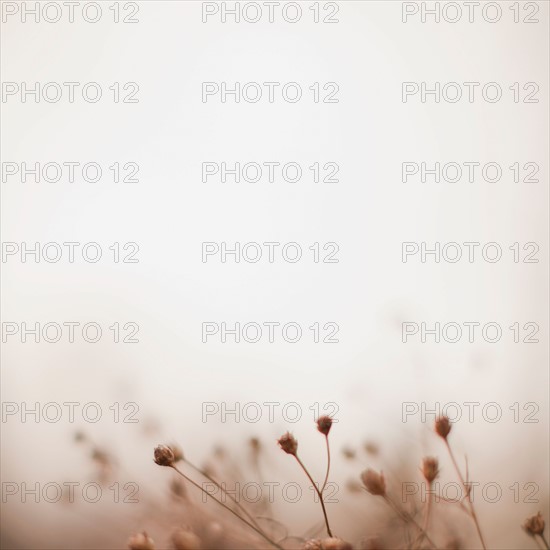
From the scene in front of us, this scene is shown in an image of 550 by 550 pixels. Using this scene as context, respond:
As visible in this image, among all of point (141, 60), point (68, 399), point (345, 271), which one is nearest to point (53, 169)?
point (141, 60)

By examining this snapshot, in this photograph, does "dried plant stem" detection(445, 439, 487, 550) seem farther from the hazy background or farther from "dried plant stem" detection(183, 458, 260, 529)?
"dried plant stem" detection(183, 458, 260, 529)

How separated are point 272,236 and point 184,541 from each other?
542 mm

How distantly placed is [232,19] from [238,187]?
0.31 metres

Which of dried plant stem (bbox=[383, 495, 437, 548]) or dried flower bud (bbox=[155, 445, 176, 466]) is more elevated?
dried flower bud (bbox=[155, 445, 176, 466])

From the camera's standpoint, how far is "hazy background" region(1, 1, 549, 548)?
0.98 metres

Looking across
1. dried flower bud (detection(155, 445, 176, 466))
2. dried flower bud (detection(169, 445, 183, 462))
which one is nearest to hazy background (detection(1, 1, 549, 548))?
dried flower bud (detection(169, 445, 183, 462))

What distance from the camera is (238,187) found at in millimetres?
998

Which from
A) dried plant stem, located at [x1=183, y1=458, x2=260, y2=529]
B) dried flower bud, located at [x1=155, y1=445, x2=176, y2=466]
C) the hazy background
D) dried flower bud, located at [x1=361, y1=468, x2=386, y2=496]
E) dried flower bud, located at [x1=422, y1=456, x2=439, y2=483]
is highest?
the hazy background

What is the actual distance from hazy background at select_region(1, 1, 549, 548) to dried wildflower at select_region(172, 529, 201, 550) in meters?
0.10

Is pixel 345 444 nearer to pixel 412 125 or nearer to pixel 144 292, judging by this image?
pixel 144 292

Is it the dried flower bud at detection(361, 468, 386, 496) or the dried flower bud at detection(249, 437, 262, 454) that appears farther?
the dried flower bud at detection(249, 437, 262, 454)

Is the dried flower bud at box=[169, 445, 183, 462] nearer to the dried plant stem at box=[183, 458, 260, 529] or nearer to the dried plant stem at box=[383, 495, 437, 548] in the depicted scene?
the dried plant stem at box=[183, 458, 260, 529]

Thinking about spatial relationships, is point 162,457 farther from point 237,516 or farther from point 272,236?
point 272,236

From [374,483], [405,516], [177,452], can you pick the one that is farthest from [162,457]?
[405,516]
